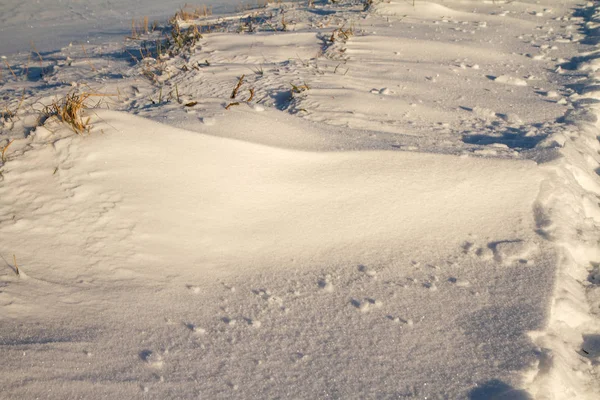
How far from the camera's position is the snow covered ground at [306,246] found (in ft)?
4.40

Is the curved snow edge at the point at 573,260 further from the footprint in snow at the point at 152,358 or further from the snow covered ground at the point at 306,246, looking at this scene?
the footprint in snow at the point at 152,358

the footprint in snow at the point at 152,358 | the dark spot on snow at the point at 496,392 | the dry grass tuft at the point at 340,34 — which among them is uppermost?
the dry grass tuft at the point at 340,34

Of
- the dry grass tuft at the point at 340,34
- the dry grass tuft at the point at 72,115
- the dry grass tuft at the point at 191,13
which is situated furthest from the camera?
the dry grass tuft at the point at 191,13

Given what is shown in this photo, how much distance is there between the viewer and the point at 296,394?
1.28 metres

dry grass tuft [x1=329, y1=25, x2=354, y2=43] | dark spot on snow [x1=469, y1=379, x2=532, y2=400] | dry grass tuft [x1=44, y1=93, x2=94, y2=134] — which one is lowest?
dark spot on snow [x1=469, y1=379, x2=532, y2=400]

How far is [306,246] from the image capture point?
1835 millimetres

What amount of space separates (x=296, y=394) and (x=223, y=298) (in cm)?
43

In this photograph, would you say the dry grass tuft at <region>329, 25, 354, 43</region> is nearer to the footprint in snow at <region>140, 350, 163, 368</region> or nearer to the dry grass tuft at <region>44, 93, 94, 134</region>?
the dry grass tuft at <region>44, 93, 94, 134</region>

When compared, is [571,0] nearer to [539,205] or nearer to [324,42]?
[324,42]

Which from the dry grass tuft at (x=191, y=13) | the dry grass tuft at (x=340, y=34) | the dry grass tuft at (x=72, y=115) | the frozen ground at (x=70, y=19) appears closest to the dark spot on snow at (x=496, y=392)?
the dry grass tuft at (x=72, y=115)

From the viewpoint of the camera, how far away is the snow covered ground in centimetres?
134

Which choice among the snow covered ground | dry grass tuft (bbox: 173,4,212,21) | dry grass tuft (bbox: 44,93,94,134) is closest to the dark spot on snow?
the snow covered ground

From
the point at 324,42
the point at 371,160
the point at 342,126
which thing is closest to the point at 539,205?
the point at 371,160

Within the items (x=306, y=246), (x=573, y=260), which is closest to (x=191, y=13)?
(x=306, y=246)
